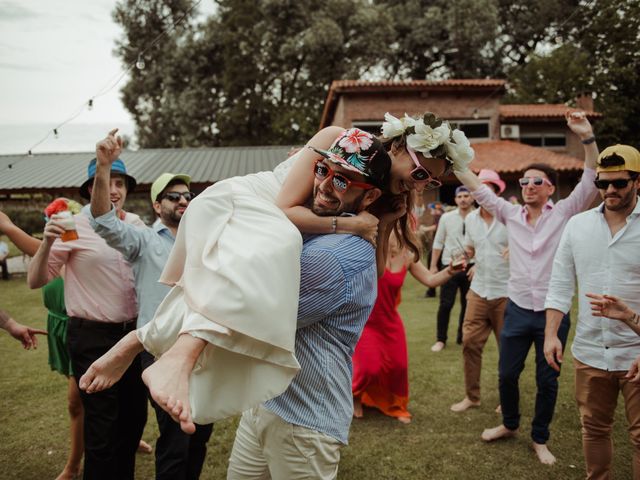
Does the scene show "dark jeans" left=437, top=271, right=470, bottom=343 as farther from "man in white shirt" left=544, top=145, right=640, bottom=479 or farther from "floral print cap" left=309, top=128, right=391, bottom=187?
"floral print cap" left=309, top=128, right=391, bottom=187

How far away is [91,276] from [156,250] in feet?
1.73

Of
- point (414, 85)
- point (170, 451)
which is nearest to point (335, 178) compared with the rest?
point (170, 451)

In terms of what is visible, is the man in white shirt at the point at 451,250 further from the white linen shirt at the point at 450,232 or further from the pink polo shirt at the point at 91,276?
the pink polo shirt at the point at 91,276

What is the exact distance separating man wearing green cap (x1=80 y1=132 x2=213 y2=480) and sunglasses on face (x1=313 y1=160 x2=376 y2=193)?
148 cm

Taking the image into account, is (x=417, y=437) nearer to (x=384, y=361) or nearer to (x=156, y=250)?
(x=384, y=361)

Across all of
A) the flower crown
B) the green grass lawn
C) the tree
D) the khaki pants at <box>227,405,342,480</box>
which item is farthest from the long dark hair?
the tree

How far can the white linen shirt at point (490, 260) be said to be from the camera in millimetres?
5160

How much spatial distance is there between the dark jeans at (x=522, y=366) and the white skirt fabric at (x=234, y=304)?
332 centimetres

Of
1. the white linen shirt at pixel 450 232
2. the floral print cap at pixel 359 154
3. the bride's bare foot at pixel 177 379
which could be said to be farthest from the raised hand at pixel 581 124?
the white linen shirt at pixel 450 232

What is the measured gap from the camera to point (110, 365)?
1722 millimetres

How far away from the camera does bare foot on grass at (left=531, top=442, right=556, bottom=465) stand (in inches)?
162

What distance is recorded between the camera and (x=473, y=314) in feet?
17.5

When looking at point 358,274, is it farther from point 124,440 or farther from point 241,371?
point 124,440

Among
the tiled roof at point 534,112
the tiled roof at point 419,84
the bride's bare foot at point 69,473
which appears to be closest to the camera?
the bride's bare foot at point 69,473
